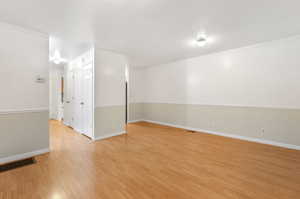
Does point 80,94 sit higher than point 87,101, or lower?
higher

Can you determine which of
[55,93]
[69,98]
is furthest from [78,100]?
[55,93]

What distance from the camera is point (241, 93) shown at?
3.78 m

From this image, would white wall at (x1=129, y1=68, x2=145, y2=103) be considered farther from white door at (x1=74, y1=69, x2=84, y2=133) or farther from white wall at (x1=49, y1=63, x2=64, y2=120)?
white wall at (x1=49, y1=63, x2=64, y2=120)

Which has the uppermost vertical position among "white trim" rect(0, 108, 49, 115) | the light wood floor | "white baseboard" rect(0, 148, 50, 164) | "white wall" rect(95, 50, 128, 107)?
"white wall" rect(95, 50, 128, 107)

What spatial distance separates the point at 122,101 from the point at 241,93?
11.7 feet

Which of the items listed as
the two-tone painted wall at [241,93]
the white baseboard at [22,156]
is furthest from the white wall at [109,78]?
the two-tone painted wall at [241,93]

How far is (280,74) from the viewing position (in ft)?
10.5

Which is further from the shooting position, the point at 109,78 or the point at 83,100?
the point at 83,100

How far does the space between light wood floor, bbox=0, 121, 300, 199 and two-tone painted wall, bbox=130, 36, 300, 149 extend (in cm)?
63

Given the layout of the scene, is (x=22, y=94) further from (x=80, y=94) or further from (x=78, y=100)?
(x=78, y=100)

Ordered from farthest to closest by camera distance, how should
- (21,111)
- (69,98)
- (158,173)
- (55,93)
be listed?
(55,93), (69,98), (21,111), (158,173)

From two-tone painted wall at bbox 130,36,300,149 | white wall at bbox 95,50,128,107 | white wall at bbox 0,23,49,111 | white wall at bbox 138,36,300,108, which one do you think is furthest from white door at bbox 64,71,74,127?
white wall at bbox 138,36,300,108

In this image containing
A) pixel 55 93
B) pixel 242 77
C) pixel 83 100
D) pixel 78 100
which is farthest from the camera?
pixel 55 93

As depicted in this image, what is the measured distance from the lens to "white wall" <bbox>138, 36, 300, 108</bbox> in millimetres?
3123
